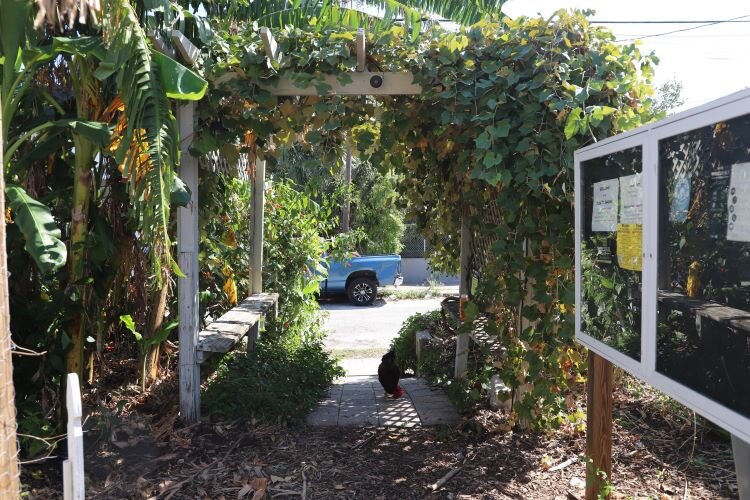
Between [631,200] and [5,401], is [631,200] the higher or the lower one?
the higher one

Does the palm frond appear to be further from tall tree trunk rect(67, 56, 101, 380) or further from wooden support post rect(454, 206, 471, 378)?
wooden support post rect(454, 206, 471, 378)

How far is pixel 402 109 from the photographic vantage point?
4.75m

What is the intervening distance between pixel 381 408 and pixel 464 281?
1.70m

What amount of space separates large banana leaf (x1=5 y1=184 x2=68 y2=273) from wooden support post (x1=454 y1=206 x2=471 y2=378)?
12.1 ft

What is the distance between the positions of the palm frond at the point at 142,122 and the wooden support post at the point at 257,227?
393 centimetres

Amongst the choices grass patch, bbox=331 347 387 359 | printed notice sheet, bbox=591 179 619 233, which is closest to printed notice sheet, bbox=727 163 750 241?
printed notice sheet, bbox=591 179 619 233

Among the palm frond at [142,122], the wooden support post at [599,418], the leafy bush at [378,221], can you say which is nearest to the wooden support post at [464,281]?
the wooden support post at [599,418]

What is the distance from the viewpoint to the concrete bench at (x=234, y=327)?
4.70 m

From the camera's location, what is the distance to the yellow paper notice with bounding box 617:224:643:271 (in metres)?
2.32

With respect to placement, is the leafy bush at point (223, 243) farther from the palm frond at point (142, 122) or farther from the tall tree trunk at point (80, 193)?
the palm frond at point (142, 122)

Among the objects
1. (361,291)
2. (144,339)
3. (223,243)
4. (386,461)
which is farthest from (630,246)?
(361,291)

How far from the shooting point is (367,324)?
1281 cm

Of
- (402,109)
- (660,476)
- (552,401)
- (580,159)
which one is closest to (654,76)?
(580,159)

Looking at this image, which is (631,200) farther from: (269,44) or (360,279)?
(360,279)
